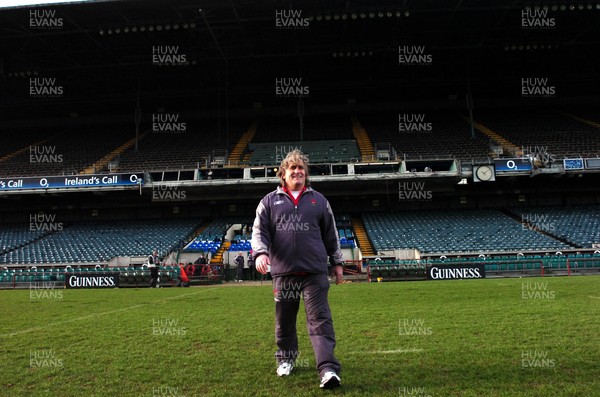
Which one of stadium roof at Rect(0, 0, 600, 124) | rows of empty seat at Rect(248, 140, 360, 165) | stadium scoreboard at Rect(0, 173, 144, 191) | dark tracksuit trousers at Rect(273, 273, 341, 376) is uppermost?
stadium roof at Rect(0, 0, 600, 124)

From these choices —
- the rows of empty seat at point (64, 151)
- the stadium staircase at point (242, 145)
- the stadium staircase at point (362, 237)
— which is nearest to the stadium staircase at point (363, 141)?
the stadium staircase at point (362, 237)

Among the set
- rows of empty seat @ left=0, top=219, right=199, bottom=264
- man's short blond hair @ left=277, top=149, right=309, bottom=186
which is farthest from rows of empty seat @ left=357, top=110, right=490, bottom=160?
man's short blond hair @ left=277, top=149, right=309, bottom=186

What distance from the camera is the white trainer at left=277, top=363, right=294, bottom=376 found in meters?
3.88

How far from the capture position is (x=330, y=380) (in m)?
3.42

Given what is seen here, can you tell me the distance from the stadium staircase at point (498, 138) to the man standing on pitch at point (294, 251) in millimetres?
28518

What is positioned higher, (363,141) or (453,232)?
(363,141)

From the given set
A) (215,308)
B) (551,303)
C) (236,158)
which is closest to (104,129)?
(236,158)

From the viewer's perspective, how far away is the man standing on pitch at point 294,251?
383cm

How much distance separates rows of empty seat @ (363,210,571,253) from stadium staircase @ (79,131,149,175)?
62.6ft

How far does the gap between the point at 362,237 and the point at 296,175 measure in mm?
24537

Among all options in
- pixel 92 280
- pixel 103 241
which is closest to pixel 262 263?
pixel 92 280

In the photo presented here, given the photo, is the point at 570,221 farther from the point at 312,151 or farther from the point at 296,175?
the point at 296,175

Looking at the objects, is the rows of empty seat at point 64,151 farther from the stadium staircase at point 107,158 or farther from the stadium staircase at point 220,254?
the stadium staircase at point 220,254

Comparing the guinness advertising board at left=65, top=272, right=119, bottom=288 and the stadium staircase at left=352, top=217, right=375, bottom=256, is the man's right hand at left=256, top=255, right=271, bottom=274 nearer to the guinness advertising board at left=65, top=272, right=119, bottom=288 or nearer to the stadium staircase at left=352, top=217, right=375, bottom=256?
the guinness advertising board at left=65, top=272, right=119, bottom=288
